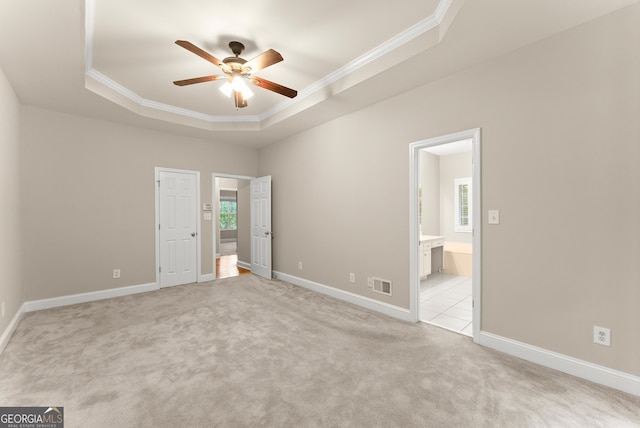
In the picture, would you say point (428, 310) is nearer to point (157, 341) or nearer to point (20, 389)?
point (157, 341)

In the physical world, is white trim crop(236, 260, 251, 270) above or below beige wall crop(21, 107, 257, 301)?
below

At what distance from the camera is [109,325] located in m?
3.33

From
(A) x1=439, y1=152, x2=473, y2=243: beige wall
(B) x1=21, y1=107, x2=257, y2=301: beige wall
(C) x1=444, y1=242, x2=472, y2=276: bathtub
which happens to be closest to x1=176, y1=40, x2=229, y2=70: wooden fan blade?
(B) x1=21, y1=107, x2=257, y2=301: beige wall

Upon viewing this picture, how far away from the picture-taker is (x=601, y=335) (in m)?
2.16

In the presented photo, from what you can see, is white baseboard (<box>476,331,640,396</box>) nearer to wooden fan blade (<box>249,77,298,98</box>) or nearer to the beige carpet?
the beige carpet

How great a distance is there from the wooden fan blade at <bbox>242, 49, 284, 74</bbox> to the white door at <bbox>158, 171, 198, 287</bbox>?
3.13 m

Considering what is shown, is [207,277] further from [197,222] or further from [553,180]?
[553,180]

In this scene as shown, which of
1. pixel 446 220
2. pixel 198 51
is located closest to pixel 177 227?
pixel 198 51

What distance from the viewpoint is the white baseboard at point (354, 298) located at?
349cm

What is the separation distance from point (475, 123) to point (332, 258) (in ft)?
8.82

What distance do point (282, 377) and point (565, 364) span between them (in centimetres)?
232

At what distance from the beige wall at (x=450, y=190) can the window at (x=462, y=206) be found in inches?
2.9

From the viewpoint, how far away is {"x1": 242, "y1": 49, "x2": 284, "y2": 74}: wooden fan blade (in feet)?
8.02

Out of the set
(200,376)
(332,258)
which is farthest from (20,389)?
(332,258)
